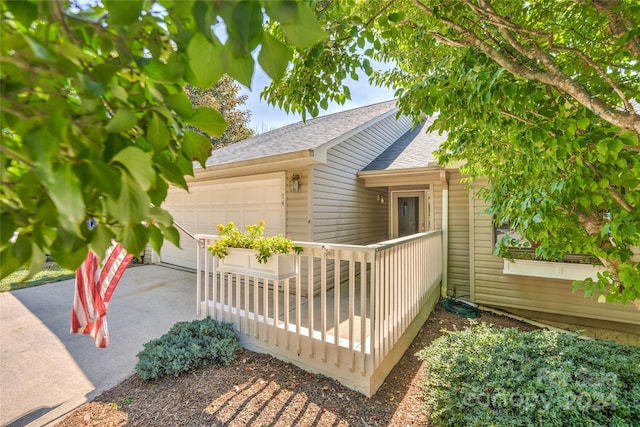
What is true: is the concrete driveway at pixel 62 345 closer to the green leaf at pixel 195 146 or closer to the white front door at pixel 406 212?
the green leaf at pixel 195 146

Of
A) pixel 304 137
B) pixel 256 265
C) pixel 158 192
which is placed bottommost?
pixel 256 265

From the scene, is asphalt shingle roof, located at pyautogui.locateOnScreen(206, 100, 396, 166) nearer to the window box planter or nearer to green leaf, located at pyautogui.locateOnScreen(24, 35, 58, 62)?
the window box planter

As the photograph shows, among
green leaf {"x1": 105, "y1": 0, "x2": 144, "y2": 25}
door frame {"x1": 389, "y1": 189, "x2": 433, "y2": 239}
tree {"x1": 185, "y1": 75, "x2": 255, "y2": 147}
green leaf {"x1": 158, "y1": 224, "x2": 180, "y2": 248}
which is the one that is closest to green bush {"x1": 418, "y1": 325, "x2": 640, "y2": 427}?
green leaf {"x1": 158, "y1": 224, "x2": 180, "y2": 248}

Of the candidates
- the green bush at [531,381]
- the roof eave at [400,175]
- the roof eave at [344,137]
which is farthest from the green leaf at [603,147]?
the roof eave at [400,175]

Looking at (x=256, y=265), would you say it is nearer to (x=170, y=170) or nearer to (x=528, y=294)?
(x=170, y=170)

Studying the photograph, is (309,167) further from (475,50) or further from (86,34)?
(86,34)

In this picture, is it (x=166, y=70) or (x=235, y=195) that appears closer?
(x=166, y=70)

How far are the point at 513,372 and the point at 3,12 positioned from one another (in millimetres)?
3128

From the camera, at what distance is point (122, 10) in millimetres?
416

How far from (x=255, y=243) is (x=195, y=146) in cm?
269

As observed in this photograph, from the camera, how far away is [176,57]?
54 centimetres

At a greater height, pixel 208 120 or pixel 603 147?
pixel 603 147

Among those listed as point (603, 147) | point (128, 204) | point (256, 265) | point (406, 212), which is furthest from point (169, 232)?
point (406, 212)

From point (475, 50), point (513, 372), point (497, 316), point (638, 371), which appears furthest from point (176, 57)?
point (497, 316)
